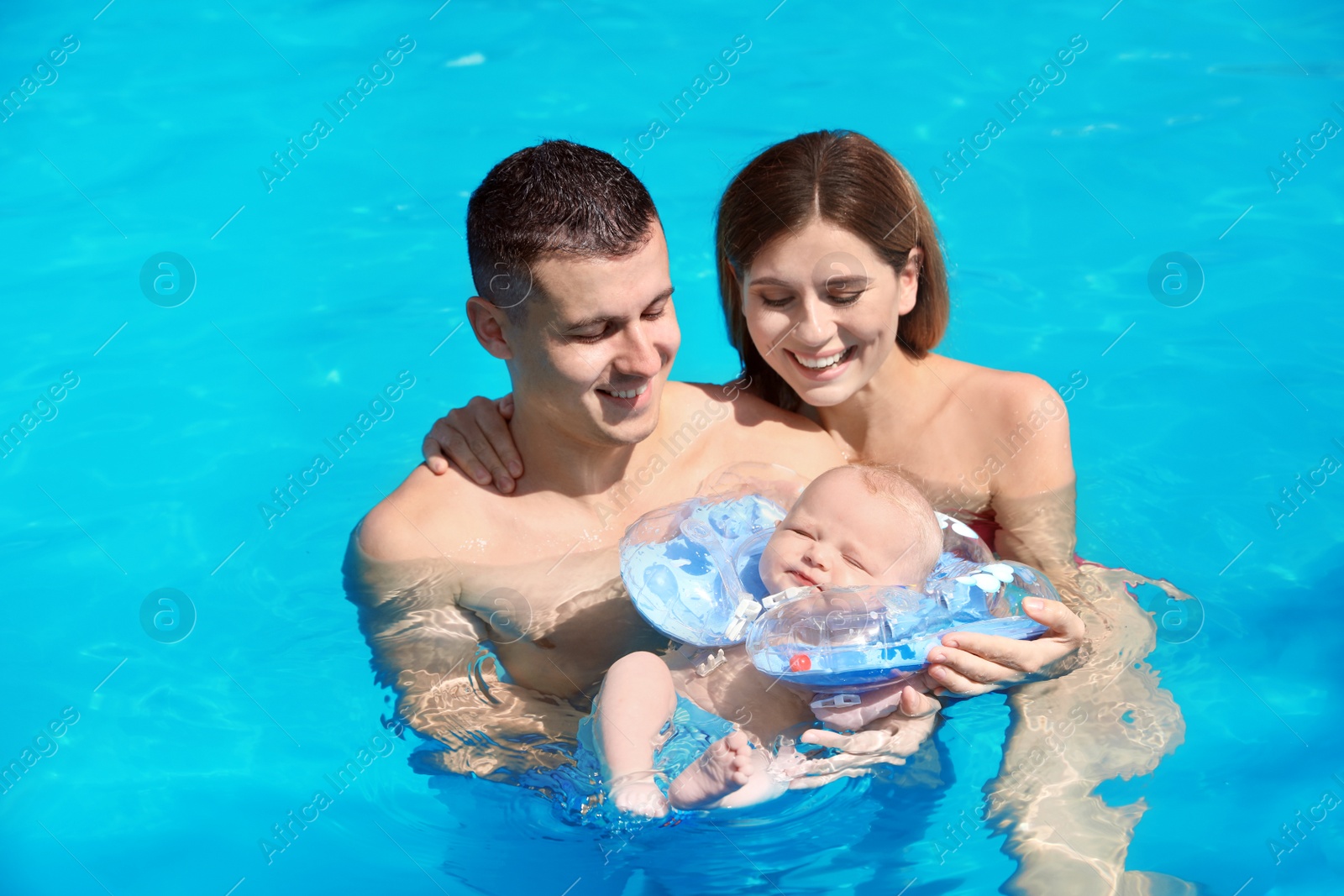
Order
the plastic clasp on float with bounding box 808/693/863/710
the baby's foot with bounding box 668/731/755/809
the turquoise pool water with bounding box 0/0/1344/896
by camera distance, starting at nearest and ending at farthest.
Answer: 1. the baby's foot with bounding box 668/731/755/809
2. the plastic clasp on float with bounding box 808/693/863/710
3. the turquoise pool water with bounding box 0/0/1344/896

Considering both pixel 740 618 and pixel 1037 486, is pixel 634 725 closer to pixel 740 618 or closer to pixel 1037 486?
pixel 740 618

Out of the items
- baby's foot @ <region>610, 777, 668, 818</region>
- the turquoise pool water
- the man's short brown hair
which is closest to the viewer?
baby's foot @ <region>610, 777, 668, 818</region>

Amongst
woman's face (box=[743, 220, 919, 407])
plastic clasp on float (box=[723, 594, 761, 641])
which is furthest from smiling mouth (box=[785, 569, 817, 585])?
woman's face (box=[743, 220, 919, 407])

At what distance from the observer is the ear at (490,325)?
3852 mm

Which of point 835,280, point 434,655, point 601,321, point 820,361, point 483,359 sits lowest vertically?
point 483,359

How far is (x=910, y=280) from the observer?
15.0ft

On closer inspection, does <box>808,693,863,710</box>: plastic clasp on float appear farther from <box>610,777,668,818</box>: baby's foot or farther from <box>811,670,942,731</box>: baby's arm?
<box>610,777,668,818</box>: baby's foot

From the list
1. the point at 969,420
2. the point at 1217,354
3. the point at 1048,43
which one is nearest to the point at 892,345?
the point at 969,420

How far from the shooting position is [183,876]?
4.49 m

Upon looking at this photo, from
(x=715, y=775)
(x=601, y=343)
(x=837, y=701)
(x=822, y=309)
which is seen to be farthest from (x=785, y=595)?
(x=822, y=309)

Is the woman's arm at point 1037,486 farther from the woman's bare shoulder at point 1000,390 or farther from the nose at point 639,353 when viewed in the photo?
the nose at point 639,353

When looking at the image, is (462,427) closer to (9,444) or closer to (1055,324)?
(9,444)

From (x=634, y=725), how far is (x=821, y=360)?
154cm

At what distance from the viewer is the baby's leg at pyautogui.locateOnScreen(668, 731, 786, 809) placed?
10.4 feet
